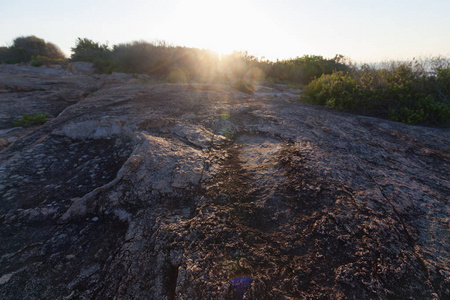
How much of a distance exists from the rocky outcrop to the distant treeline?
6.05ft

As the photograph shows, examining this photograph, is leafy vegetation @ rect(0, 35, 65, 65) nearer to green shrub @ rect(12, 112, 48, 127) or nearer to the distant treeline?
the distant treeline

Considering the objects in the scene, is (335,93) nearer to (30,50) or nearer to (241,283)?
(241,283)

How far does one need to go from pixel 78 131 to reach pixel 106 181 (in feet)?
4.01

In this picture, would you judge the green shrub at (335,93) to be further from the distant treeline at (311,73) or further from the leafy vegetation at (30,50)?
the leafy vegetation at (30,50)

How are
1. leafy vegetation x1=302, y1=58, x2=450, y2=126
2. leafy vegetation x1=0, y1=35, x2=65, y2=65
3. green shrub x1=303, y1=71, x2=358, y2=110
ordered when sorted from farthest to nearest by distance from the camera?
1. leafy vegetation x1=0, y1=35, x2=65, y2=65
2. green shrub x1=303, y1=71, x2=358, y2=110
3. leafy vegetation x1=302, y1=58, x2=450, y2=126

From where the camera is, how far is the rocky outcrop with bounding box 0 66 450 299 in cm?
111

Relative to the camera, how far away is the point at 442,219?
4.64 ft

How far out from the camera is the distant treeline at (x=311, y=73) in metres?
4.28

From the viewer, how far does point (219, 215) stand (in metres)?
1.49

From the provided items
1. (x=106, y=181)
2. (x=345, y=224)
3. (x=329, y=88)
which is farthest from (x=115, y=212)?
(x=329, y=88)

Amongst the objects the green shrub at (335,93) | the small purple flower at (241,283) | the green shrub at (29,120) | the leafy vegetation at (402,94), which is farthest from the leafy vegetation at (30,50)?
the small purple flower at (241,283)

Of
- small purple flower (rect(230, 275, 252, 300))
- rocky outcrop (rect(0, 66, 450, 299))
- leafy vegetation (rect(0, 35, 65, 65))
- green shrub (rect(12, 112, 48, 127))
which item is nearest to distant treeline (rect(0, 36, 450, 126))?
leafy vegetation (rect(0, 35, 65, 65))

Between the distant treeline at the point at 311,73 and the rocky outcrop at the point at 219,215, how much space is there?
184 centimetres

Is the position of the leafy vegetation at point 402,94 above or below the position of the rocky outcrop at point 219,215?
above
